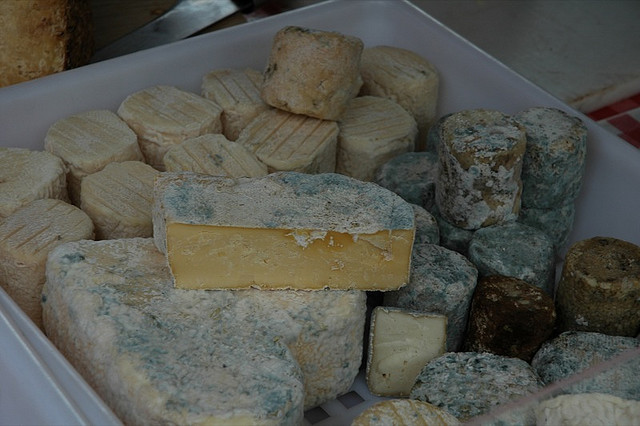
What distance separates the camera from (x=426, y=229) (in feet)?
5.24

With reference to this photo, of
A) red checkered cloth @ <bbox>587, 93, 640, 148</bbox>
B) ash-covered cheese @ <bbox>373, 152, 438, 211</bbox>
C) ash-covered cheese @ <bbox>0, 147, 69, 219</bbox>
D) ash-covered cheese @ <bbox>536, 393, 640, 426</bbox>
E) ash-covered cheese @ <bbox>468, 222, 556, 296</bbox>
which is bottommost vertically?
red checkered cloth @ <bbox>587, 93, 640, 148</bbox>

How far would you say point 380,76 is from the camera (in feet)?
6.64

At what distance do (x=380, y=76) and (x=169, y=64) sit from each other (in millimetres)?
492

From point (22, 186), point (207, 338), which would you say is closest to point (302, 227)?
point (207, 338)

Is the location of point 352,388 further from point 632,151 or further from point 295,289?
point 632,151

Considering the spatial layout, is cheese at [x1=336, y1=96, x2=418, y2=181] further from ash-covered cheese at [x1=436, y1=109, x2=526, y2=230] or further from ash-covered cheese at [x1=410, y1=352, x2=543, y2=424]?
ash-covered cheese at [x1=410, y1=352, x2=543, y2=424]

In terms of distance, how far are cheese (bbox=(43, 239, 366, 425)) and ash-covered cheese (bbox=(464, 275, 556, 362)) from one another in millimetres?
212

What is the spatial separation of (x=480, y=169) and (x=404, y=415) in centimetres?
59

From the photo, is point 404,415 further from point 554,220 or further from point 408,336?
point 554,220

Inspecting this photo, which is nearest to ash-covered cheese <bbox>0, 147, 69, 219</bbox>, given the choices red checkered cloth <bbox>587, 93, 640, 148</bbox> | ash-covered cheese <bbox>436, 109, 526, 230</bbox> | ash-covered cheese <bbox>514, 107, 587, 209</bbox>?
ash-covered cheese <bbox>436, 109, 526, 230</bbox>

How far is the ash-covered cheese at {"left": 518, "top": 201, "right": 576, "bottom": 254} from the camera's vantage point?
68.3 inches

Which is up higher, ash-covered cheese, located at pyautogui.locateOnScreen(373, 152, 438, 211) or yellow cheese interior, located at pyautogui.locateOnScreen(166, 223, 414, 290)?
yellow cheese interior, located at pyautogui.locateOnScreen(166, 223, 414, 290)

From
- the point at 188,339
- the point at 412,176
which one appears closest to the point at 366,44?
the point at 412,176

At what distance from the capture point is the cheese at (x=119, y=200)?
1.53 meters
